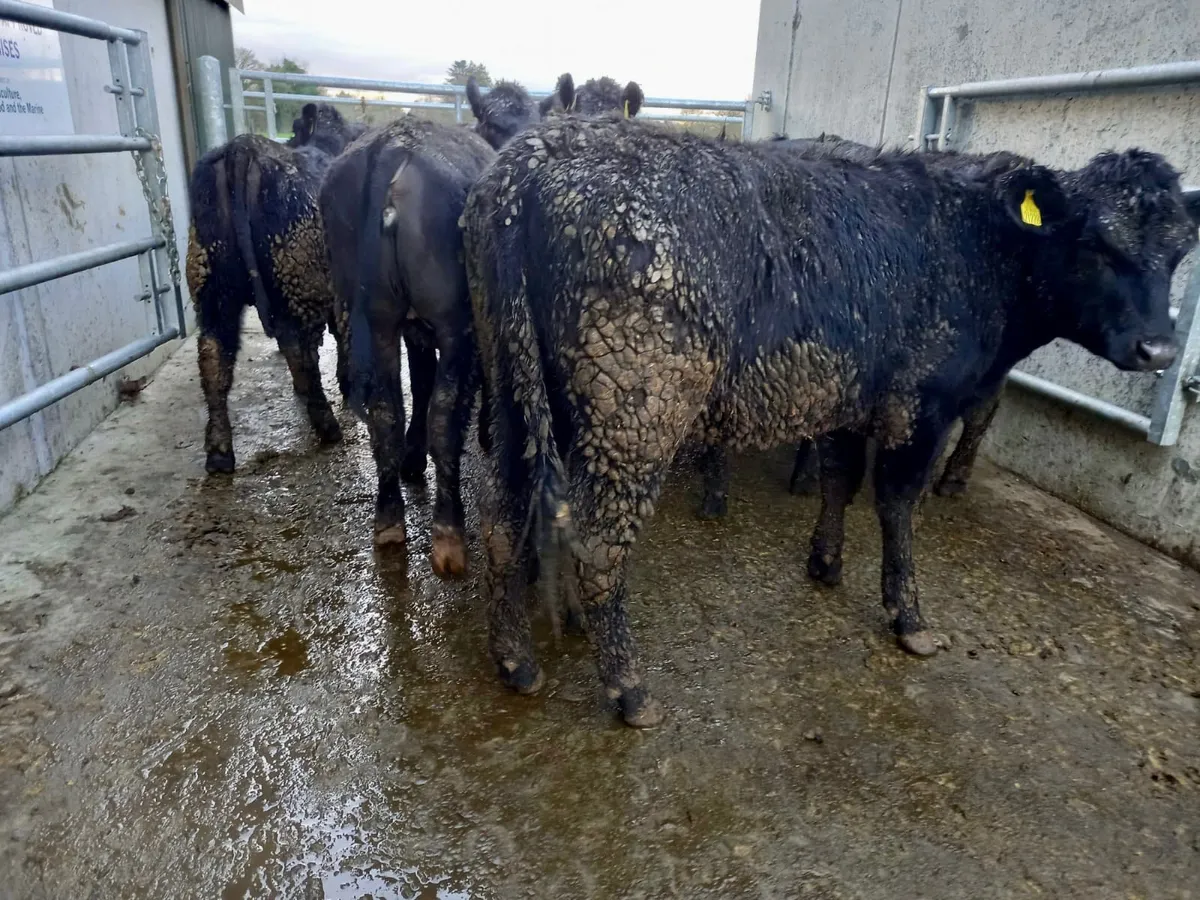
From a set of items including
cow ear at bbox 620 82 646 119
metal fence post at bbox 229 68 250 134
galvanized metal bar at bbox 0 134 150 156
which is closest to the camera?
galvanized metal bar at bbox 0 134 150 156

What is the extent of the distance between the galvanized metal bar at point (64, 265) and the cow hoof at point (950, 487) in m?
4.90

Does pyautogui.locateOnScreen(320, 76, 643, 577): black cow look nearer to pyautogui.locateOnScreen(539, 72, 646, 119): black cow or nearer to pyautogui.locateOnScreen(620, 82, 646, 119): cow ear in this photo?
pyautogui.locateOnScreen(539, 72, 646, 119): black cow

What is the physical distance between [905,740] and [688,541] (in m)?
1.55

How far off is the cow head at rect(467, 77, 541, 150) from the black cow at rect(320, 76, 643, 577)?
6.73 feet

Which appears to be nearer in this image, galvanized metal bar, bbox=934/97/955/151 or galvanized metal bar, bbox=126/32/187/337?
galvanized metal bar, bbox=126/32/187/337

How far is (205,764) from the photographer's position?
100 inches

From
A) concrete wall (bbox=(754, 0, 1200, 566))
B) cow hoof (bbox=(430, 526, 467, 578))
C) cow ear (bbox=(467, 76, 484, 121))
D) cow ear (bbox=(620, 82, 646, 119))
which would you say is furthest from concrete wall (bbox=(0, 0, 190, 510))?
concrete wall (bbox=(754, 0, 1200, 566))

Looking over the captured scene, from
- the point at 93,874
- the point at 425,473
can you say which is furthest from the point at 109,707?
the point at 425,473

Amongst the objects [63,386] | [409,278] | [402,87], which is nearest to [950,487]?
[409,278]

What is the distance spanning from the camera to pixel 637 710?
9.13ft

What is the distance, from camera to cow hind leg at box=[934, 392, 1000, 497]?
4.46 metres

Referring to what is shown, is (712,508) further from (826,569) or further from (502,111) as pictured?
(502,111)

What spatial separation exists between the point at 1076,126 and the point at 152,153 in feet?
18.3

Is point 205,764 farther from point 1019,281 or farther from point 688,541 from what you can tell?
point 1019,281
